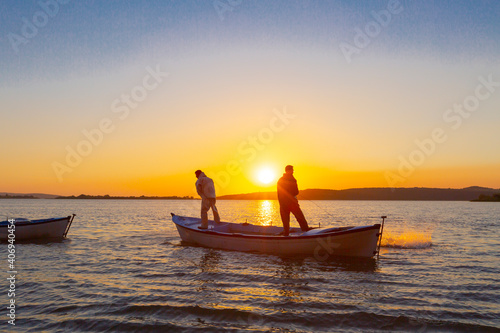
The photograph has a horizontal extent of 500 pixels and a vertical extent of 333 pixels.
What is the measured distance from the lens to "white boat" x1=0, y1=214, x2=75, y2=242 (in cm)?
1995

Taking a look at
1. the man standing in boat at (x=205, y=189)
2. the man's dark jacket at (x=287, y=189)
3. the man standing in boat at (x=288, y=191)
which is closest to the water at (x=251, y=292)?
the man standing in boat at (x=288, y=191)

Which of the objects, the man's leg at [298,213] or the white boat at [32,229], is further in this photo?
the white boat at [32,229]

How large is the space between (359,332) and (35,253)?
1568 centimetres

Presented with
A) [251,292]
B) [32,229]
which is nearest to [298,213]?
[251,292]

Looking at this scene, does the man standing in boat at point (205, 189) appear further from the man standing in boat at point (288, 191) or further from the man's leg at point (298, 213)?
the man's leg at point (298, 213)

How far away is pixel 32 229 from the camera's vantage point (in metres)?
20.6

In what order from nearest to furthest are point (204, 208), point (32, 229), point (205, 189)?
point (205, 189)
point (204, 208)
point (32, 229)

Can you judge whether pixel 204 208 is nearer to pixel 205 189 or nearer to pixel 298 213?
pixel 205 189

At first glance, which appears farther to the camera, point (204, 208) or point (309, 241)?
point (204, 208)

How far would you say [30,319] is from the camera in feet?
25.0

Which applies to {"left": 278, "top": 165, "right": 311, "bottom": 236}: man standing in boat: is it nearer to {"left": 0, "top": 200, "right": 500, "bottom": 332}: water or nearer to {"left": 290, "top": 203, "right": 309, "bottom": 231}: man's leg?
{"left": 290, "top": 203, "right": 309, "bottom": 231}: man's leg

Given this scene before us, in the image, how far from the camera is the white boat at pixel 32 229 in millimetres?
19953

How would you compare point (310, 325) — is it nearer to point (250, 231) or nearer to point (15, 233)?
point (250, 231)

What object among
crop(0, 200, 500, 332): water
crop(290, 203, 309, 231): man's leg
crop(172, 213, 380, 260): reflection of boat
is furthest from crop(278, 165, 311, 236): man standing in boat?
crop(0, 200, 500, 332): water
